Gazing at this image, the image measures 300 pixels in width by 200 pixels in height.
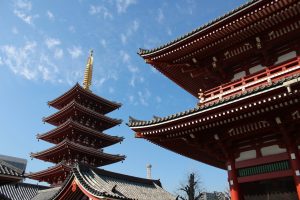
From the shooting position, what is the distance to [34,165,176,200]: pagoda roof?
1886 cm

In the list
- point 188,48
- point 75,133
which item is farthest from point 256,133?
point 75,133

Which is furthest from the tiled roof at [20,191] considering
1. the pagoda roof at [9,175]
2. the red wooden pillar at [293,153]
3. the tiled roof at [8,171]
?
the red wooden pillar at [293,153]

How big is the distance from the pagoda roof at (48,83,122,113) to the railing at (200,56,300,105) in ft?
93.7

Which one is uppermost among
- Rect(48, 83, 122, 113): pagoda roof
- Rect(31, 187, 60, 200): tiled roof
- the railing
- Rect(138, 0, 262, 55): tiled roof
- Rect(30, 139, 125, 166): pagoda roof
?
Rect(48, 83, 122, 113): pagoda roof

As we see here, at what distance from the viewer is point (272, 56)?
39.9ft

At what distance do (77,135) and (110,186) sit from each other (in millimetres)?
17880

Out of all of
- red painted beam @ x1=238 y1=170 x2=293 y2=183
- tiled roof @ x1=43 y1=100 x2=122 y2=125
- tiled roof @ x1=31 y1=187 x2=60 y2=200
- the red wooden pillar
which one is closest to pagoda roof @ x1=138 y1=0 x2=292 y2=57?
the red wooden pillar

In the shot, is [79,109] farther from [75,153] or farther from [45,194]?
[45,194]

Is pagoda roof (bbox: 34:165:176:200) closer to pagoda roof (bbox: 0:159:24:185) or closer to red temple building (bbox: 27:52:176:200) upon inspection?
red temple building (bbox: 27:52:176:200)

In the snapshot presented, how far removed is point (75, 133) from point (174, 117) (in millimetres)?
28340

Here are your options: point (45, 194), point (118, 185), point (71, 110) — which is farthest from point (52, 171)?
point (118, 185)

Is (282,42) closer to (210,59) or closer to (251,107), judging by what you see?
(210,59)

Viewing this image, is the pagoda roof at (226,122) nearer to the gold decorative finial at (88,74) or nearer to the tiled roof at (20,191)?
the tiled roof at (20,191)

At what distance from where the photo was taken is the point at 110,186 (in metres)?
21.2
